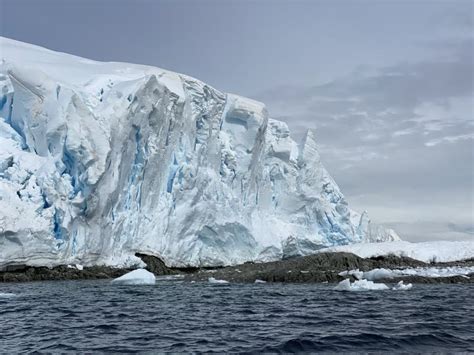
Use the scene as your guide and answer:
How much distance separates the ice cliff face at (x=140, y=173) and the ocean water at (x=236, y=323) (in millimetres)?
12627

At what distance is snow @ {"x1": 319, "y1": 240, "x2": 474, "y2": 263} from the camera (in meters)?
33.0

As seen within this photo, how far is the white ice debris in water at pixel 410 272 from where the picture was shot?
2747 centimetres

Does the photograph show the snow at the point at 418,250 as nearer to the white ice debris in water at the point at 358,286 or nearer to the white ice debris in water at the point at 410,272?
the white ice debris in water at the point at 410,272

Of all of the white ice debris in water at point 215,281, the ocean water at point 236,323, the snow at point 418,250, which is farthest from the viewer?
the snow at point 418,250

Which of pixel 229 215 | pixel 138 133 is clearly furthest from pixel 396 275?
pixel 138 133

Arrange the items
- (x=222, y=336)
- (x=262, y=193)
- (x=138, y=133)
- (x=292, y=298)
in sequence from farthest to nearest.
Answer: (x=262, y=193) < (x=138, y=133) < (x=292, y=298) < (x=222, y=336)

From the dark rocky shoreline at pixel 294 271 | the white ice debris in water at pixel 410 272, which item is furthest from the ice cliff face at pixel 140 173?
the white ice debris in water at pixel 410 272

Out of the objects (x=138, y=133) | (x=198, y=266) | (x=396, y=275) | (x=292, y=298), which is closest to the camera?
(x=292, y=298)

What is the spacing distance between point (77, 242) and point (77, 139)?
5.90 m

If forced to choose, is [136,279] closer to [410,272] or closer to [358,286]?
[358,286]

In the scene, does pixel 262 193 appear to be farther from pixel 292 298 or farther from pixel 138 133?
pixel 292 298

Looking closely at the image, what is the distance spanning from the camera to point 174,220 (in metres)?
38.1

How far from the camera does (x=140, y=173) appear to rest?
36.1 metres

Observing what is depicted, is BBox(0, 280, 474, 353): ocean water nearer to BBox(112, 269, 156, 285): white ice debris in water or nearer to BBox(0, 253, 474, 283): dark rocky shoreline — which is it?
BBox(112, 269, 156, 285): white ice debris in water
